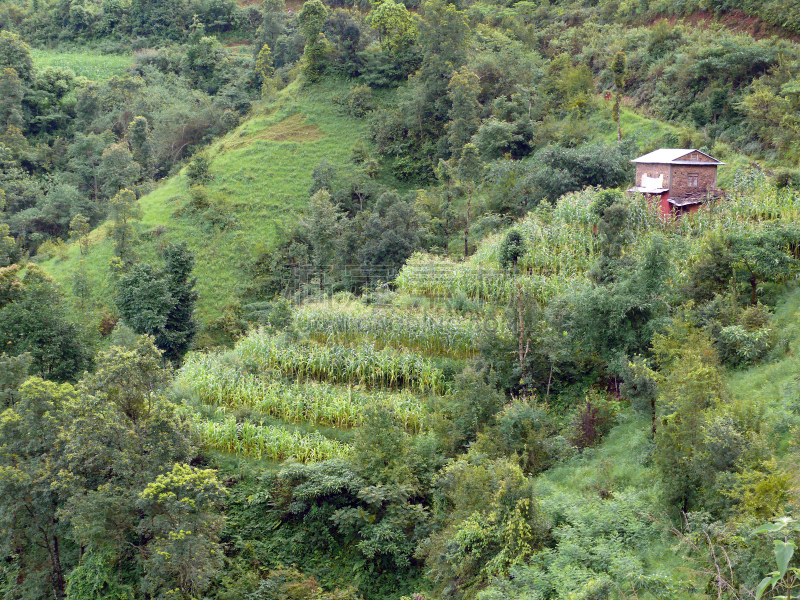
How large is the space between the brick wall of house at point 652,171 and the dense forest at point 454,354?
125 cm

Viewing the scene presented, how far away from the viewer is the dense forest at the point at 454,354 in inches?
292

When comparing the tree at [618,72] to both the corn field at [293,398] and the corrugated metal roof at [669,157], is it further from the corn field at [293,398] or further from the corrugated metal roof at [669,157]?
the corn field at [293,398]

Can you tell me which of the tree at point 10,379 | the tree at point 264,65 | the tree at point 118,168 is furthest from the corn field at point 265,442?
the tree at point 264,65

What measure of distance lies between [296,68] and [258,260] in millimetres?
18701

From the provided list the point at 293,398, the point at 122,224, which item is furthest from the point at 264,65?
the point at 293,398

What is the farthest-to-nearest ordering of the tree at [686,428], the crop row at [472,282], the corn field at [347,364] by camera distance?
the crop row at [472,282] < the corn field at [347,364] < the tree at [686,428]

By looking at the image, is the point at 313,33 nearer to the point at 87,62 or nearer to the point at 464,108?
the point at 464,108

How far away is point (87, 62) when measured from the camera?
49.0 metres

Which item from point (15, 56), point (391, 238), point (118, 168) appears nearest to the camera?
point (391, 238)

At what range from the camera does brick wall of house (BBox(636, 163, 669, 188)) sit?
15177 millimetres

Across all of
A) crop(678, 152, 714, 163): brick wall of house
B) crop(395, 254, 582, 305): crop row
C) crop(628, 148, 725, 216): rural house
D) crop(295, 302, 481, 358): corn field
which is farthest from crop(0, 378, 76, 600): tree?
crop(678, 152, 714, 163): brick wall of house

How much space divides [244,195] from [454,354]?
18787 mm

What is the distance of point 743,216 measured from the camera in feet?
45.6

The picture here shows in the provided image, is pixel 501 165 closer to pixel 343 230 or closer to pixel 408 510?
pixel 343 230
